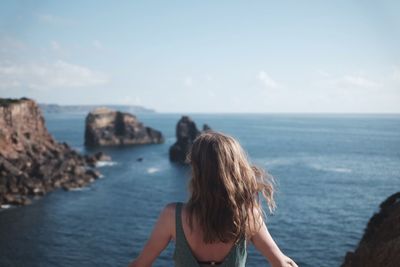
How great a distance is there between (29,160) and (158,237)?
81.4 meters

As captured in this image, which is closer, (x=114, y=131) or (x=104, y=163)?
(x=104, y=163)

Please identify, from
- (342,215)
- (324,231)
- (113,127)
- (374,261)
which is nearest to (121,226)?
(324,231)

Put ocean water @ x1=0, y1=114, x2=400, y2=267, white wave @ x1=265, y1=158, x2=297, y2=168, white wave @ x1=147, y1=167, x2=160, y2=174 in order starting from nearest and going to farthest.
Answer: ocean water @ x1=0, y1=114, x2=400, y2=267 → white wave @ x1=147, y1=167, x2=160, y2=174 → white wave @ x1=265, y1=158, x2=297, y2=168

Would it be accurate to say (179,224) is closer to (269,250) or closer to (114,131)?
(269,250)

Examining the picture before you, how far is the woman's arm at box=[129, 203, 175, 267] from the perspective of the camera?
4070 mm

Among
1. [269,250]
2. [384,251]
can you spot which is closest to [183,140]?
[384,251]

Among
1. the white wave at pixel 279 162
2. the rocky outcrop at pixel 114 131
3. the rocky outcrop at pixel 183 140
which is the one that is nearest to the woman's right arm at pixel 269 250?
the white wave at pixel 279 162

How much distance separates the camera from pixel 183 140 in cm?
11769

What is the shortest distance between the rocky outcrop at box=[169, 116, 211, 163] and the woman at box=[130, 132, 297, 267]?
3975 inches

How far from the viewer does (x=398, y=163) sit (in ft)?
324

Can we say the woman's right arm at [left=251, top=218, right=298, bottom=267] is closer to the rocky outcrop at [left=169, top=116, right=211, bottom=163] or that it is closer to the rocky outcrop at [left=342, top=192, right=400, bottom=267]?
the rocky outcrop at [left=342, top=192, right=400, bottom=267]

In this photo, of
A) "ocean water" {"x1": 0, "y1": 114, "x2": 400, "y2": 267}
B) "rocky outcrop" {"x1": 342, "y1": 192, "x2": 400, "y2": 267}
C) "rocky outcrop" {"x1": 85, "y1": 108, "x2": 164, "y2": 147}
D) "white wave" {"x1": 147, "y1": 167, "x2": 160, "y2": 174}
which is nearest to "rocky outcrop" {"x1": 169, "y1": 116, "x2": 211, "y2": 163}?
"ocean water" {"x1": 0, "y1": 114, "x2": 400, "y2": 267}

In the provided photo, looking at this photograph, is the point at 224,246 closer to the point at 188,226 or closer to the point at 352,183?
→ the point at 188,226

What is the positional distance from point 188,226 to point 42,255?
42.0 metres
